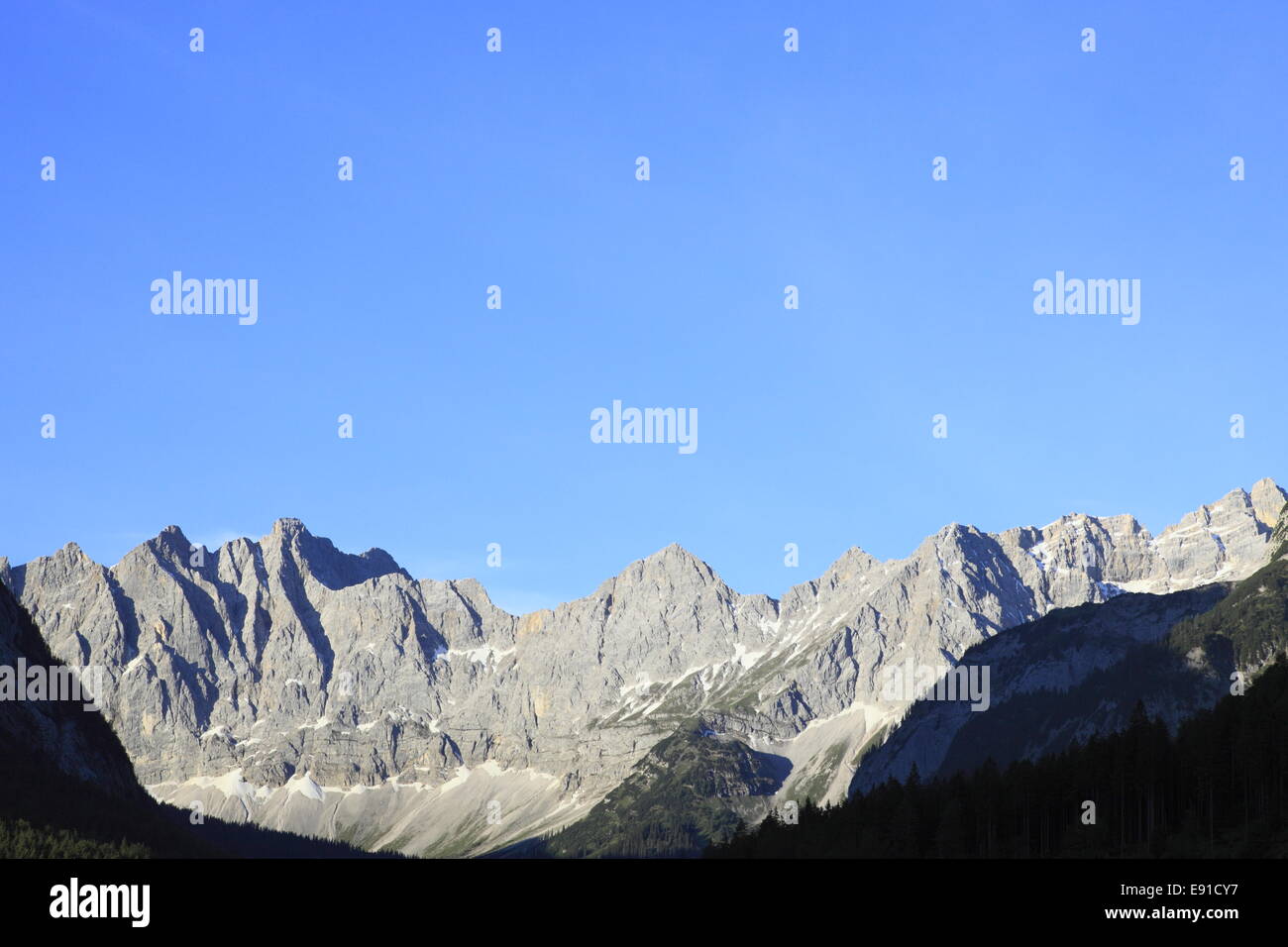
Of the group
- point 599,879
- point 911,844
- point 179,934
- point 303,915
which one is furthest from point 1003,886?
point 179,934

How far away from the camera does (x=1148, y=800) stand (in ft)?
556

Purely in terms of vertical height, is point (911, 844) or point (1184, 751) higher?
point (1184, 751)

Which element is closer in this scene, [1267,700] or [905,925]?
[905,925]

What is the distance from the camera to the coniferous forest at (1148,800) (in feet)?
519

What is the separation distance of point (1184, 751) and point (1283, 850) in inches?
1300

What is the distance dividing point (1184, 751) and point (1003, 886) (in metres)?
44.9

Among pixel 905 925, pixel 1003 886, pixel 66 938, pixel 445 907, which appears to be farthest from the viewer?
pixel 1003 886

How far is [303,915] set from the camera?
115 meters

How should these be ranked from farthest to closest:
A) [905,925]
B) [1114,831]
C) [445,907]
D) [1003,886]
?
[1114,831] < [1003,886] < [445,907] < [905,925]

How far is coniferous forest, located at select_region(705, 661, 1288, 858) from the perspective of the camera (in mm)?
158125

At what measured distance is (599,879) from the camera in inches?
5236

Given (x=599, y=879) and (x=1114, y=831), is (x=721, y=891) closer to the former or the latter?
(x=599, y=879)

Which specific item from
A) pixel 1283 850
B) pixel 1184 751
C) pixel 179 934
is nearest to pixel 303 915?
pixel 179 934

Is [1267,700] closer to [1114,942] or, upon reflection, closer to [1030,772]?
[1030,772]
